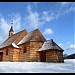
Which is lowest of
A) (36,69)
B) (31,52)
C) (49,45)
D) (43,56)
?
(36,69)

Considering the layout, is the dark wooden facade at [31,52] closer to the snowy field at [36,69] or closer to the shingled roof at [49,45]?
the shingled roof at [49,45]

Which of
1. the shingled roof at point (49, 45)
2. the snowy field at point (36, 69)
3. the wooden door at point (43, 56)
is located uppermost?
the shingled roof at point (49, 45)

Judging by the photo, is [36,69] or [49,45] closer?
[36,69]

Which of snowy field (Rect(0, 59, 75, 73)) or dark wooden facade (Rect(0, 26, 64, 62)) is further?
dark wooden facade (Rect(0, 26, 64, 62))

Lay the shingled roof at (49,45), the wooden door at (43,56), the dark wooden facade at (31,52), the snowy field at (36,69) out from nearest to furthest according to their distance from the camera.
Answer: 1. the snowy field at (36,69)
2. the dark wooden facade at (31,52)
3. the shingled roof at (49,45)
4. the wooden door at (43,56)

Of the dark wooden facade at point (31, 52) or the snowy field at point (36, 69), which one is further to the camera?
the dark wooden facade at point (31, 52)

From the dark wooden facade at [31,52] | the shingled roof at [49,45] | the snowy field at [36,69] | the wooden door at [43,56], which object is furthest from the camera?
the wooden door at [43,56]

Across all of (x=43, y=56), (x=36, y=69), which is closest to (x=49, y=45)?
(x=43, y=56)

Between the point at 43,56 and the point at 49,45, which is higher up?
the point at 49,45

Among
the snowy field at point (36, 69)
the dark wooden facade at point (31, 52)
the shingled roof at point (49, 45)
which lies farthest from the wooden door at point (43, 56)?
the snowy field at point (36, 69)

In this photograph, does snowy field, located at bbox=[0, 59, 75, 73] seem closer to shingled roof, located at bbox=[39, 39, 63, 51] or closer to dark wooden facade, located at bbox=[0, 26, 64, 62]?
dark wooden facade, located at bbox=[0, 26, 64, 62]

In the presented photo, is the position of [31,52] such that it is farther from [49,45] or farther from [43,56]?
[49,45]

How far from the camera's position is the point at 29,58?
2658 cm

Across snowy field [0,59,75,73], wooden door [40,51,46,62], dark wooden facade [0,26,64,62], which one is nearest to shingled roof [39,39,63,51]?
dark wooden facade [0,26,64,62]
